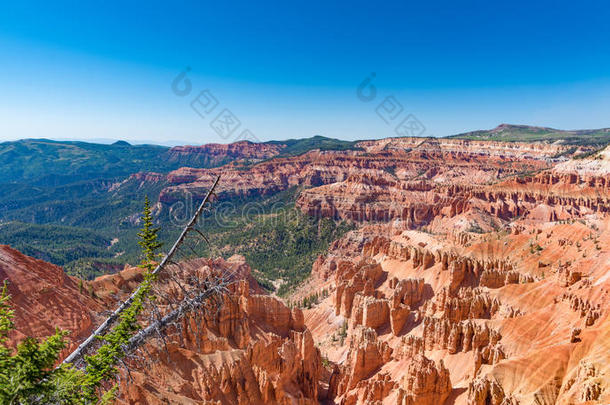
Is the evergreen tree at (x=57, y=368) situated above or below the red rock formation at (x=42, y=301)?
above

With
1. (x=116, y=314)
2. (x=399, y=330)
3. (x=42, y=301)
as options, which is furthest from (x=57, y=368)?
(x=399, y=330)

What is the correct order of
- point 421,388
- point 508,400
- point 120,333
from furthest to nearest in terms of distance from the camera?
point 421,388, point 508,400, point 120,333

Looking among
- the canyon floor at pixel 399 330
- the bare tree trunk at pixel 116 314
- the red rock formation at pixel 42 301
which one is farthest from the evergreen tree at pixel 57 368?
the red rock formation at pixel 42 301

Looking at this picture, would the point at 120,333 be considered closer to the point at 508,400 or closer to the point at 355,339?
the point at 508,400

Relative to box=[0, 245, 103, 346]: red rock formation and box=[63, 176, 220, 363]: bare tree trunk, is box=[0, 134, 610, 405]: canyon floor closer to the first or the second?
box=[0, 245, 103, 346]: red rock formation

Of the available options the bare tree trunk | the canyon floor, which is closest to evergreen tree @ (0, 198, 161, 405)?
the bare tree trunk

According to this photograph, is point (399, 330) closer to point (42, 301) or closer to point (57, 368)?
point (42, 301)

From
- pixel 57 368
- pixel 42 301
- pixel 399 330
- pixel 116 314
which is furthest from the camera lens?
pixel 399 330

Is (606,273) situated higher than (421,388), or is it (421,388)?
(606,273)

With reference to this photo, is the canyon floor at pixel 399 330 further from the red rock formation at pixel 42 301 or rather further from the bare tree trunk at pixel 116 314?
the bare tree trunk at pixel 116 314

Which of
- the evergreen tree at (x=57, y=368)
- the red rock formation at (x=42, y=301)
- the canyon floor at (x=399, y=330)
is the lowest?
the canyon floor at (x=399, y=330)

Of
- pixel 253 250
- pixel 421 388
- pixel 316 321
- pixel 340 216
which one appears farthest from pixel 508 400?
pixel 340 216
